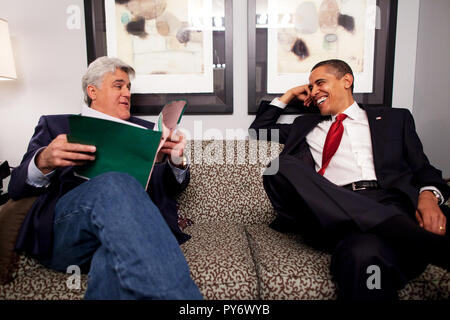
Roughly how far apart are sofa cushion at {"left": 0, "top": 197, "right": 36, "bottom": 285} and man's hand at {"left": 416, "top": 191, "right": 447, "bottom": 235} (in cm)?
144

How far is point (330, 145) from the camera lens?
1.42m

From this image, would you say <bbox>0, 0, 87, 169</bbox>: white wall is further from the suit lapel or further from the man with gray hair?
the suit lapel

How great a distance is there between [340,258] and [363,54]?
1344mm

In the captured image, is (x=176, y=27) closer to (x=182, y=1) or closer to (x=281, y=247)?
(x=182, y=1)

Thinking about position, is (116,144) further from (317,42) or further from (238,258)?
(317,42)

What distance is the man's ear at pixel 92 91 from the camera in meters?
1.39

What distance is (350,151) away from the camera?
1409 millimetres

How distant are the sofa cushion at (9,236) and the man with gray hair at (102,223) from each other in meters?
0.03

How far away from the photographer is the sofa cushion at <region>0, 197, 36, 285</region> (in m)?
0.91

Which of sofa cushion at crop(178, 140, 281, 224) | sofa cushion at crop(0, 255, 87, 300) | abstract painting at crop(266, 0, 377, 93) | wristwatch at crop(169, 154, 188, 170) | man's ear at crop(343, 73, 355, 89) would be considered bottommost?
sofa cushion at crop(0, 255, 87, 300)

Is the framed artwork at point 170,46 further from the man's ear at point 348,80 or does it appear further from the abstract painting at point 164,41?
the man's ear at point 348,80

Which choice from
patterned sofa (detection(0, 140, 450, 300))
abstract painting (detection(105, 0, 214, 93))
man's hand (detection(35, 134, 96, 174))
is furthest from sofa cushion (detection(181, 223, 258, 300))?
abstract painting (detection(105, 0, 214, 93))

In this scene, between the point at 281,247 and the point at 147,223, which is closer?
the point at 147,223
